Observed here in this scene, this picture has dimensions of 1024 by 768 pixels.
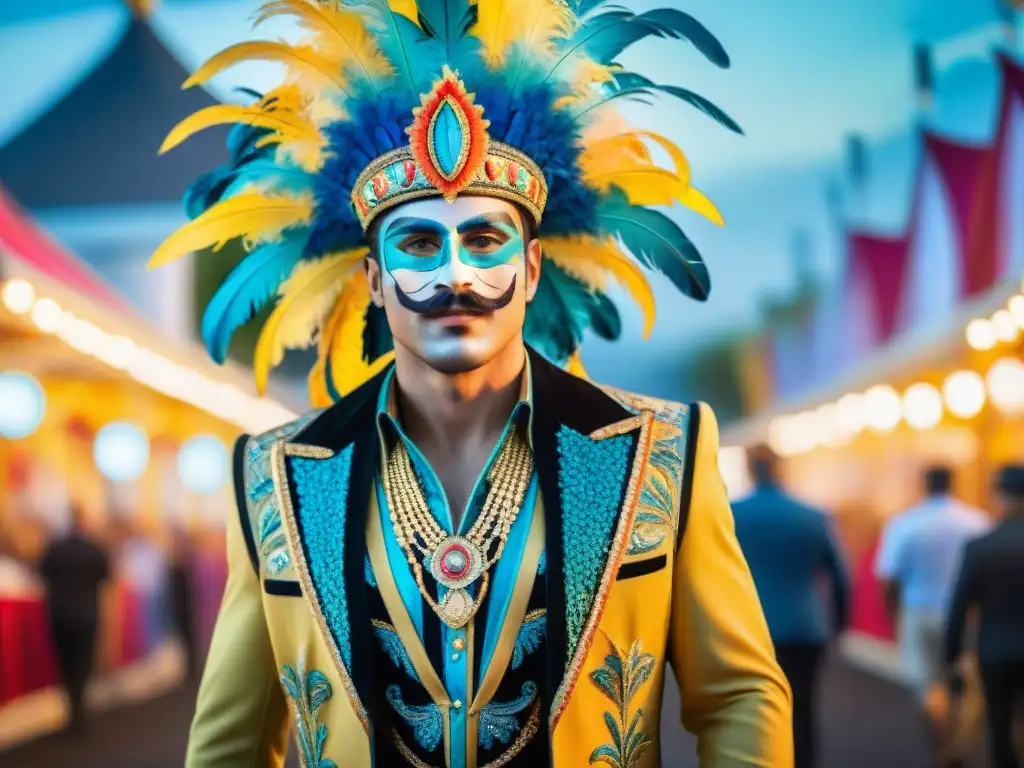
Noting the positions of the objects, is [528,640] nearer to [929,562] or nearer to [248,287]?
[248,287]

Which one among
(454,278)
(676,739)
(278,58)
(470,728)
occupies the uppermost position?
(278,58)

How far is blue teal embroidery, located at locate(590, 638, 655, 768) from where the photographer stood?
221 centimetres

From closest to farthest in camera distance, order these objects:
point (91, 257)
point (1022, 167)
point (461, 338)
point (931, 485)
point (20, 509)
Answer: point (461, 338), point (931, 485), point (91, 257), point (1022, 167), point (20, 509)

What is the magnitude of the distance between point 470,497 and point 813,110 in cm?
310

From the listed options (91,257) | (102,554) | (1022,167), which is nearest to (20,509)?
(102,554)

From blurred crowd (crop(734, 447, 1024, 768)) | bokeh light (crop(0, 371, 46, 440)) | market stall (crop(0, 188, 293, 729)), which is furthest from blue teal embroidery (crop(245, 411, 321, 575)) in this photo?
bokeh light (crop(0, 371, 46, 440))

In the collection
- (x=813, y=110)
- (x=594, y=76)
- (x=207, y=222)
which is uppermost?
(x=813, y=110)

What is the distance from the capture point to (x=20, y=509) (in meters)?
11.4

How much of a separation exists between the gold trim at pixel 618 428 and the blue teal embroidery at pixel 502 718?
0.45 meters

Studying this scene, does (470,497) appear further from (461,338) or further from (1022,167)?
(1022,167)

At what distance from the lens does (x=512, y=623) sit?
2.20 m

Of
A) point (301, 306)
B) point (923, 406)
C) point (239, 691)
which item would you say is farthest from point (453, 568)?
point (923, 406)

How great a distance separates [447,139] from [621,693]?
97cm

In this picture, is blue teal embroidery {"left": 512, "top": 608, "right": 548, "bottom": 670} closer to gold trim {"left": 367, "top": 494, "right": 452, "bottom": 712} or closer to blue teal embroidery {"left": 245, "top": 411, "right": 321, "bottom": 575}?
gold trim {"left": 367, "top": 494, "right": 452, "bottom": 712}
